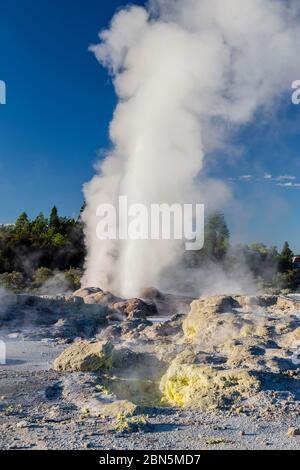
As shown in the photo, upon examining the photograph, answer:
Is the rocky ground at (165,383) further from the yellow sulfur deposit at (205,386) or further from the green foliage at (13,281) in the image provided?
the green foliage at (13,281)

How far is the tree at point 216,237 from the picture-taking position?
37812 mm

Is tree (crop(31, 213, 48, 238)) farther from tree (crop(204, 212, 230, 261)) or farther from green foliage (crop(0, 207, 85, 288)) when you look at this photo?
tree (crop(204, 212, 230, 261))

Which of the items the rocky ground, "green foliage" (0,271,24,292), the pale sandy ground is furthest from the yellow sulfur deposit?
"green foliage" (0,271,24,292)

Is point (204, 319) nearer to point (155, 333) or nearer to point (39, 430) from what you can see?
point (155, 333)

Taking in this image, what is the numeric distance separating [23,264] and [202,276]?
446 inches

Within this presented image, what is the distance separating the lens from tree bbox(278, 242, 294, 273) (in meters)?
40.2

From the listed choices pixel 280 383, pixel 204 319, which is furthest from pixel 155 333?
pixel 280 383

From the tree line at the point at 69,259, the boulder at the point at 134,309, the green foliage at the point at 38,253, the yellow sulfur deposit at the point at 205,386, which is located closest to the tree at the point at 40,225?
the tree line at the point at 69,259

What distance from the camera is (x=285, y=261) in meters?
40.7

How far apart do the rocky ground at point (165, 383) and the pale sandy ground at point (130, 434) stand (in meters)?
0.01

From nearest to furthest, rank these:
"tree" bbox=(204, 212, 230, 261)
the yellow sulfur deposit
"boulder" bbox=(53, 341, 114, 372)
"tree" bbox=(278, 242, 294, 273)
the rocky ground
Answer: the rocky ground, the yellow sulfur deposit, "boulder" bbox=(53, 341, 114, 372), "tree" bbox=(204, 212, 230, 261), "tree" bbox=(278, 242, 294, 273)

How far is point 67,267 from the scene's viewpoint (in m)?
34.4

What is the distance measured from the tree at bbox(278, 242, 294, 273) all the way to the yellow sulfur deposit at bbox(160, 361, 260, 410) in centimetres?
3277

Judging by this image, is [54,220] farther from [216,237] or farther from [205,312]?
[205,312]
